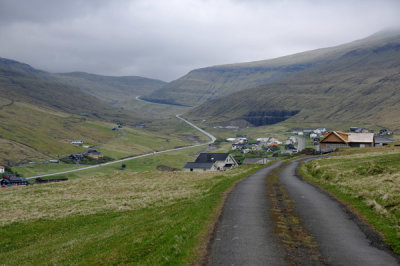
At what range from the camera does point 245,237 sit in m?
15.8

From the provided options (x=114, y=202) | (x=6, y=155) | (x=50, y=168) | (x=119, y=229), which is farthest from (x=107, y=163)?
(x=119, y=229)

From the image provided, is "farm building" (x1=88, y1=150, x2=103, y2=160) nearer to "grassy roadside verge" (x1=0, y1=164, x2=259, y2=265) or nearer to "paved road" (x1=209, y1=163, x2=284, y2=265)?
"grassy roadside verge" (x1=0, y1=164, x2=259, y2=265)

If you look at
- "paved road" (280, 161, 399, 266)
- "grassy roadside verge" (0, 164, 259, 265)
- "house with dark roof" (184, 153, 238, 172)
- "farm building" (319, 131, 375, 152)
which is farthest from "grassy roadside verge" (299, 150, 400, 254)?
"house with dark roof" (184, 153, 238, 172)

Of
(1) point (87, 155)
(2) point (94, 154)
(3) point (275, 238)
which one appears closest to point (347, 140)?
(3) point (275, 238)

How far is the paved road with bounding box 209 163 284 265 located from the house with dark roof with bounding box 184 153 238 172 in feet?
281

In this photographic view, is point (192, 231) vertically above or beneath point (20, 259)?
above

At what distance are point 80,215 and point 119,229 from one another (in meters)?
8.88

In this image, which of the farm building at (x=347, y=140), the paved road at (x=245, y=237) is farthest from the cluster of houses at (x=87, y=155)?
the paved road at (x=245, y=237)

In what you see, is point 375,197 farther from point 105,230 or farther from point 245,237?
point 105,230

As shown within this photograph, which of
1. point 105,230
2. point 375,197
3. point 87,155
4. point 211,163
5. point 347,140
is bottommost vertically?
point 105,230

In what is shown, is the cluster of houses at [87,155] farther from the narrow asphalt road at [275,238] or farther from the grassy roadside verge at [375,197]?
the narrow asphalt road at [275,238]

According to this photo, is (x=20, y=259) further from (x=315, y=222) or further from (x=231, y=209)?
(x=315, y=222)

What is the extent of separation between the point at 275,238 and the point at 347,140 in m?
91.0

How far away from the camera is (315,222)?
18469mm
